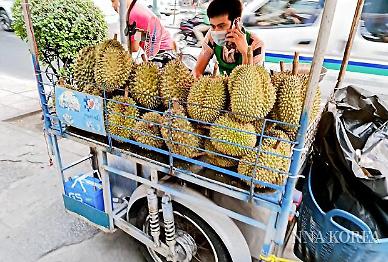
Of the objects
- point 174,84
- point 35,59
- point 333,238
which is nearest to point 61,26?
point 35,59

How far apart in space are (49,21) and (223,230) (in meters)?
2.64

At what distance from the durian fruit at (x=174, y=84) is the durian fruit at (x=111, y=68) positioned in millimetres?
201

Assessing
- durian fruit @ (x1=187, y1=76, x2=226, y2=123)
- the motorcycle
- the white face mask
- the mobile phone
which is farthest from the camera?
the motorcycle

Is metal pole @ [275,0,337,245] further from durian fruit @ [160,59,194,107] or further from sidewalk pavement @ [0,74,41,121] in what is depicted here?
sidewalk pavement @ [0,74,41,121]

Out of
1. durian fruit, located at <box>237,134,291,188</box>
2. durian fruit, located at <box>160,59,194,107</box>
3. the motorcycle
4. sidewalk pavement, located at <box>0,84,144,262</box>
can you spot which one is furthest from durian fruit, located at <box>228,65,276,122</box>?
the motorcycle

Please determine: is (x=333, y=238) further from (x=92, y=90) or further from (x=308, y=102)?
(x=92, y=90)

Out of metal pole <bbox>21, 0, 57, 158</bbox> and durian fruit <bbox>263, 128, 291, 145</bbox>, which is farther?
metal pole <bbox>21, 0, 57, 158</bbox>

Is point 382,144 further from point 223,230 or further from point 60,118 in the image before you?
point 60,118

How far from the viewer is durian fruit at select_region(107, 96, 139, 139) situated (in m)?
1.43

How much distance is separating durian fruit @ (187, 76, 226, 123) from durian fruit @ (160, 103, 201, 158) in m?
0.05

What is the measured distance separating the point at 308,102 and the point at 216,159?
45 centimetres

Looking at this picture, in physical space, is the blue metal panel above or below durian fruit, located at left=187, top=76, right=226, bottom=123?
below

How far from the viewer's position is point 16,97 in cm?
455

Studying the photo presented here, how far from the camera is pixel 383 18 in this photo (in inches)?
125
